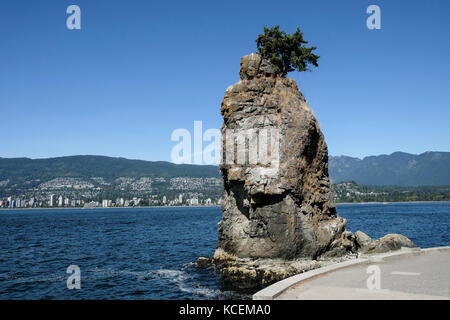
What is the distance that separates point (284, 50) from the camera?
3111 cm

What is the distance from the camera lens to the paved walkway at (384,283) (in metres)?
12.7

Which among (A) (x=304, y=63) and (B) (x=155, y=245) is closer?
(A) (x=304, y=63)

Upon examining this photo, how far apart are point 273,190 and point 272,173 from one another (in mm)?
1281

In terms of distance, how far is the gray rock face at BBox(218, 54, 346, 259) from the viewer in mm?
26594

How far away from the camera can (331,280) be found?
50.0ft

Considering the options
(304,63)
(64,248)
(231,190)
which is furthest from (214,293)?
(64,248)

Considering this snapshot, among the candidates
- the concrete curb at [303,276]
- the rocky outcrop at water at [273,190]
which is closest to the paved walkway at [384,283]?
the concrete curb at [303,276]

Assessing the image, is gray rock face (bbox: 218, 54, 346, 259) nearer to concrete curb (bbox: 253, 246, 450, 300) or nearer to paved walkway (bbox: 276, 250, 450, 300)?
concrete curb (bbox: 253, 246, 450, 300)

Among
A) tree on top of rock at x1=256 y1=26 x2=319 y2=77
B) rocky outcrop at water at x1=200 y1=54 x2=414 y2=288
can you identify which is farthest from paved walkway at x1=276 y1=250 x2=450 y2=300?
tree on top of rock at x1=256 y1=26 x2=319 y2=77

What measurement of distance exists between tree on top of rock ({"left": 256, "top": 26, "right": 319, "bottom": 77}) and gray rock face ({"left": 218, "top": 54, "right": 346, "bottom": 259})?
1335 mm

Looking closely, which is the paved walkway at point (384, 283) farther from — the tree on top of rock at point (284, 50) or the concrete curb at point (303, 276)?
the tree on top of rock at point (284, 50)

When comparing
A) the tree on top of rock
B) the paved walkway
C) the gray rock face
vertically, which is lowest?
the paved walkway
